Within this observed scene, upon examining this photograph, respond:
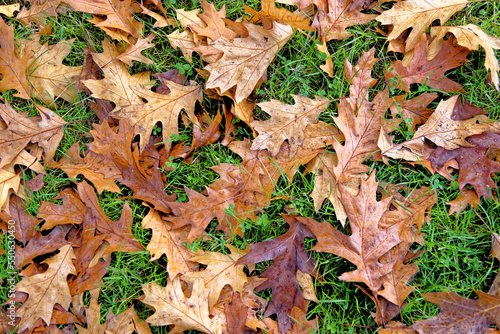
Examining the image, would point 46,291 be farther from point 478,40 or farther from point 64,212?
point 478,40

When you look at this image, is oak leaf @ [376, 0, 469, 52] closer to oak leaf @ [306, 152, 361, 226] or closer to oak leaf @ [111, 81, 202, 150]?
oak leaf @ [306, 152, 361, 226]

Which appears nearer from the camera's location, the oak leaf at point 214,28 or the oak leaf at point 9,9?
the oak leaf at point 214,28

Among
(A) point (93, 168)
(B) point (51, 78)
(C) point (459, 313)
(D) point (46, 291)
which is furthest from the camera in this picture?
(B) point (51, 78)

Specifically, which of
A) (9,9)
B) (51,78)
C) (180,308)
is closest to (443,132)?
(180,308)

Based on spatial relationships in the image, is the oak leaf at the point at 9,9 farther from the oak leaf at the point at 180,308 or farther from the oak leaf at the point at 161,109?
the oak leaf at the point at 180,308

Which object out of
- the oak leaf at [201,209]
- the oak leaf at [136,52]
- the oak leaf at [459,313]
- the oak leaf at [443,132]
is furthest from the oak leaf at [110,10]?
the oak leaf at [459,313]

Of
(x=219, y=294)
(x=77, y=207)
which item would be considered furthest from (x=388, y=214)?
(x=77, y=207)

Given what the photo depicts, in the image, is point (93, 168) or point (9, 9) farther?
point (9, 9)

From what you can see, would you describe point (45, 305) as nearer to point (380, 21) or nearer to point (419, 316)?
point (419, 316)
